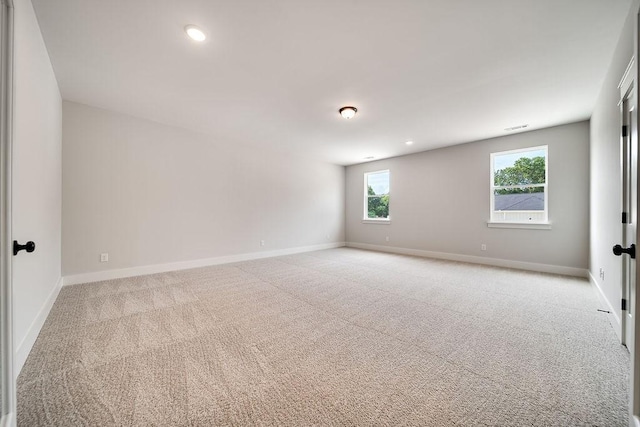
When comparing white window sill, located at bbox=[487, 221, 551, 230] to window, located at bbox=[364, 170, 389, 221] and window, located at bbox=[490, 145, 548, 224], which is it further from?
window, located at bbox=[364, 170, 389, 221]

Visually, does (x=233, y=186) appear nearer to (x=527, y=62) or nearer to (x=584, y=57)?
(x=527, y=62)

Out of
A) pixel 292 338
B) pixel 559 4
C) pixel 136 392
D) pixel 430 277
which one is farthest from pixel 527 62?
pixel 136 392

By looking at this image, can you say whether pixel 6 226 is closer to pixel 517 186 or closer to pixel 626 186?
pixel 626 186

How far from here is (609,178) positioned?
8.72 ft

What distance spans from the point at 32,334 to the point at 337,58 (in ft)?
11.7

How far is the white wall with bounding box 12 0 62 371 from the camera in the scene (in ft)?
5.60

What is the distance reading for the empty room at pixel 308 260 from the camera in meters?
1.43

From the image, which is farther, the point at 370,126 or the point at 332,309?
the point at 370,126

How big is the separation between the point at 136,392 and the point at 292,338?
1.07m

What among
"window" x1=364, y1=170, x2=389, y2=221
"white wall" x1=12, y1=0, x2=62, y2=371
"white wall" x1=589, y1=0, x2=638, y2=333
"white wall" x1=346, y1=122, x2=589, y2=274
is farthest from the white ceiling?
"window" x1=364, y1=170, x2=389, y2=221

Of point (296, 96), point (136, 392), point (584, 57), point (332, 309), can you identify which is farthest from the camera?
point (296, 96)

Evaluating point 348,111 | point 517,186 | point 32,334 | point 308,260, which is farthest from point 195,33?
point 517,186

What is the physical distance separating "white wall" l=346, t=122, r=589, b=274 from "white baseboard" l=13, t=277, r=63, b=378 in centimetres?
621

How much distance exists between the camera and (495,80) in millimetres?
2846
